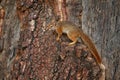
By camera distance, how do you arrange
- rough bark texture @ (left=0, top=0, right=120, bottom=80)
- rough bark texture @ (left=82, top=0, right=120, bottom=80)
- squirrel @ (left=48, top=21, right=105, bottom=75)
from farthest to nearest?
rough bark texture @ (left=82, top=0, right=120, bottom=80) → squirrel @ (left=48, top=21, right=105, bottom=75) → rough bark texture @ (left=0, top=0, right=120, bottom=80)

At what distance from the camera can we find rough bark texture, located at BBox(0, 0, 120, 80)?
4289 mm

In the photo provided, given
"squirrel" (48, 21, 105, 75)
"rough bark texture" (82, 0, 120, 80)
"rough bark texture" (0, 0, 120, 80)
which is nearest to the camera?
"rough bark texture" (0, 0, 120, 80)

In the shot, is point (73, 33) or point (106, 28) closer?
point (73, 33)

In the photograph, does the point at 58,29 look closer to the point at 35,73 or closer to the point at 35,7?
the point at 35,7

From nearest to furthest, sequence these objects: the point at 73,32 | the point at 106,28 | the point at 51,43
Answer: the point at 51,43 < the point at 73,32 < the point at 106,28

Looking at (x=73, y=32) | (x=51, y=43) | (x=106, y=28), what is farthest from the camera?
(x=106, y=28)

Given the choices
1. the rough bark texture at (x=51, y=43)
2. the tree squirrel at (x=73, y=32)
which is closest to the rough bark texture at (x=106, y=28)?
the rough bark texture at (x=51, y=43)

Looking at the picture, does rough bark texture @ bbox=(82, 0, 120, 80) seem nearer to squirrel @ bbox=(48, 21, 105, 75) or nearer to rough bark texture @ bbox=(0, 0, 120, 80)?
rough bark texture @ bbox=(0, 0, 120, 80)

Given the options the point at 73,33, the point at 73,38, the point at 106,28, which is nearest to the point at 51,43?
the point at 73,38

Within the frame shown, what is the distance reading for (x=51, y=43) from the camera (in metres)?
4.51

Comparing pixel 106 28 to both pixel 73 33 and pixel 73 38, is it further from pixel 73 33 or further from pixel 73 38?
pixel 73 38

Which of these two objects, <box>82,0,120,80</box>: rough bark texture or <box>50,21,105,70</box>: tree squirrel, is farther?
<box>82,0,120,80</box>: rough bark texture

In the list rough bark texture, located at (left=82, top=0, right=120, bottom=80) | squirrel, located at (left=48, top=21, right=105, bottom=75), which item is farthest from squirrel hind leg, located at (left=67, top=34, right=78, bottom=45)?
rough bark texture, located at (left=82, top=0, right=120, bottom=80)

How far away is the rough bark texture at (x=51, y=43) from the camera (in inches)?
169
